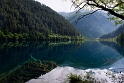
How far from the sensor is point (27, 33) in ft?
546

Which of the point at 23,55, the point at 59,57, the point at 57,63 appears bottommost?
the point at 59,57

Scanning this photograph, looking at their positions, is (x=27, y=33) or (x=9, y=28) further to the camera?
(x=27, y=33)

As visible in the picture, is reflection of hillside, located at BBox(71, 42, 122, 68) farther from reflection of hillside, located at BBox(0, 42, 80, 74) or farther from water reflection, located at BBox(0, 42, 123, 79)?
reflection of hillside, located at BBox(0, 42, 80, 74)

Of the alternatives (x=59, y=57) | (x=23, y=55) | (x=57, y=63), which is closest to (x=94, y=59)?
(x=59, y=57)

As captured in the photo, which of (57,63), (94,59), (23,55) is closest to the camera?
(57,63)

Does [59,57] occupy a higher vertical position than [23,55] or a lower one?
lower

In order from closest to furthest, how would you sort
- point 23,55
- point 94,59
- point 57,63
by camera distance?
point 57,63
point 23,55
point 94,59

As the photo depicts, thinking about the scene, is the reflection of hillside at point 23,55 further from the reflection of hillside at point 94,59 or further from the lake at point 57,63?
the reflection of hillside at point 94,59

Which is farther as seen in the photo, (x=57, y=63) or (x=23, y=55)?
(x=23, y=55)

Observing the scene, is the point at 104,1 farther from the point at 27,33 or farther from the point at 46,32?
the point at 46,32

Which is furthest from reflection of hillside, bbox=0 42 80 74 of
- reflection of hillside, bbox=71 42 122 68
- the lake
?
reflection of hillside, bbox=71 42 122 68

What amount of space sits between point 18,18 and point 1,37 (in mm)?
65618

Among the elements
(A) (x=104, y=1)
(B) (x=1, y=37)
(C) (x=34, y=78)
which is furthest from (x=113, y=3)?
(B) (x=1, y=37)

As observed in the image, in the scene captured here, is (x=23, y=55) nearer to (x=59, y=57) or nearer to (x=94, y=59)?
(x=59, y=57)
